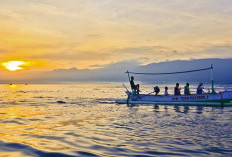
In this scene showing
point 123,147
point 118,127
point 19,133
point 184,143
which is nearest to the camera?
point 123,147

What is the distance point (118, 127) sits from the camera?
48.8 ft

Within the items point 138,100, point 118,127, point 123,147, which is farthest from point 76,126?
point 138,100

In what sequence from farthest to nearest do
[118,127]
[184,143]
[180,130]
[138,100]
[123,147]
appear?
[138,100]
[118,127]
[180,130]
[184,143]
[123,147]

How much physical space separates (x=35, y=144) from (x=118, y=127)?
5.82 m

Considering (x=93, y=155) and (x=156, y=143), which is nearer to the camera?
(x=93, y=155)

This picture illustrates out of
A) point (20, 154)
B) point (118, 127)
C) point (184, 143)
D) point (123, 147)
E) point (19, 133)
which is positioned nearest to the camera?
point (20, 154)

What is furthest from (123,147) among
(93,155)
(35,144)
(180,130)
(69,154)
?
(180,130)

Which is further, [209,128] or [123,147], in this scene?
[209,128]

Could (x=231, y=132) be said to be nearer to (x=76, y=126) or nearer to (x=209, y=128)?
(x=209, y=128)

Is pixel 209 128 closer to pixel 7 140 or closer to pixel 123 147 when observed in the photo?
pixel 123 147

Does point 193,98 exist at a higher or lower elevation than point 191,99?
higher

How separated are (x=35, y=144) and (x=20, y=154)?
156 centimetres

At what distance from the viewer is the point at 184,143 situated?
1077cm

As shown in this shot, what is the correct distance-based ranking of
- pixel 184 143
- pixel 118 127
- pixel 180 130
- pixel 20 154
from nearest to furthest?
pixel 20 154
pixel 184 143
pixel 180 130
pixel 118 127
